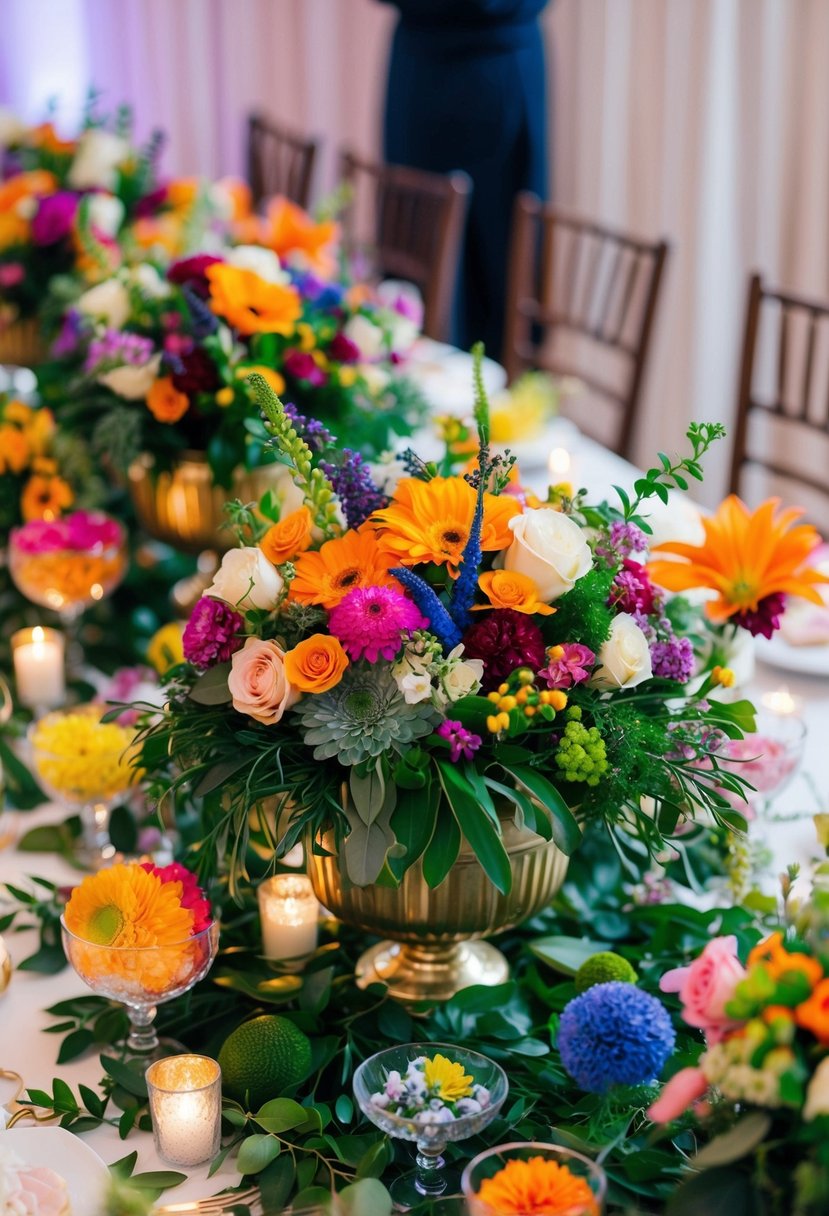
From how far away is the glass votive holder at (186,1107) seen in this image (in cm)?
88

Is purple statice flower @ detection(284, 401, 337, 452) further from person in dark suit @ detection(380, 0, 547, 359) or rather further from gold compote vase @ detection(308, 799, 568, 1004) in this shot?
person in dark suit @ detection(380, 0, 547, 359)

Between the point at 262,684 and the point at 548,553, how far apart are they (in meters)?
0.21

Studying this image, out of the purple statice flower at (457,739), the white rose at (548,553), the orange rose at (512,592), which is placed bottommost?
the purple statice flower at (457,739)

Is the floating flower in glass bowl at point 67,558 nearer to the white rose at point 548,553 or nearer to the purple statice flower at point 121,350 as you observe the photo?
the purple statice flower at point 121,350

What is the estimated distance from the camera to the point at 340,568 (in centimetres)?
97

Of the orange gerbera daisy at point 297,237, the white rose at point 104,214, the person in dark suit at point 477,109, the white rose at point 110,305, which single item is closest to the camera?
the white rose at point 110,305

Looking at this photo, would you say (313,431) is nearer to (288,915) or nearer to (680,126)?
(288,915)

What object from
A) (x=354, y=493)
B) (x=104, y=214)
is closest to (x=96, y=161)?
(x=104, y=214)

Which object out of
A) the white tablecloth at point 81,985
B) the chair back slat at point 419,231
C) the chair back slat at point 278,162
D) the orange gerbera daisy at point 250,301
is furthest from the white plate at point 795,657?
the chair back slat at point 278,162

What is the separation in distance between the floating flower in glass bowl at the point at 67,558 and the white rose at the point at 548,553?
75 centimetres

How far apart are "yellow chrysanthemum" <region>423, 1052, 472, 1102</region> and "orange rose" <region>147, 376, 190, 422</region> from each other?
86 centimetres

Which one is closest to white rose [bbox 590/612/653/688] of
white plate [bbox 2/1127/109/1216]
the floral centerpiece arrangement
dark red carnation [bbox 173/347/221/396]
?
the floral centerpiece arrangement

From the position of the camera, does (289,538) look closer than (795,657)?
Yes

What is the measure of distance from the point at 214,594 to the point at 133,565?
94 centimetres
